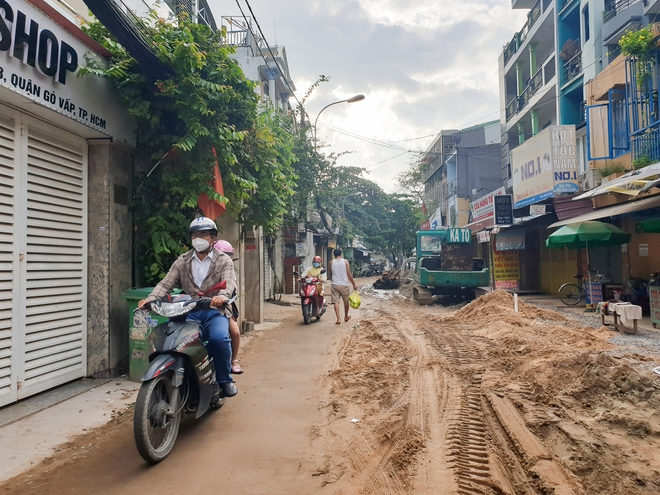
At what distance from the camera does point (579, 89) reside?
630 inches

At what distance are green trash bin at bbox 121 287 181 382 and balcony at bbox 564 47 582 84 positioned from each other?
659 inches

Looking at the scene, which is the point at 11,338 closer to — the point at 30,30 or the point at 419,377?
the point at 30,30

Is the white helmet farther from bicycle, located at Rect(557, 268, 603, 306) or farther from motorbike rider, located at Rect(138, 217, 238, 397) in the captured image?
bicycle, located at Rect(557, 268, 603, 306)

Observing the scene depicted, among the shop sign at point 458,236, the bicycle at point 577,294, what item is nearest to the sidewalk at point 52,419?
the bicycle at point 577,294

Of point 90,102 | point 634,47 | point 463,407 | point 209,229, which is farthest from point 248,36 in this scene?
point 463,407

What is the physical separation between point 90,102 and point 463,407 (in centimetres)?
543

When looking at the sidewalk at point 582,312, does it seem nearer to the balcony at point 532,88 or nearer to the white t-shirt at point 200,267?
the white t-shirt at point 200,267

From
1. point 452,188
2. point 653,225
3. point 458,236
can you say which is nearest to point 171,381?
point 653,225

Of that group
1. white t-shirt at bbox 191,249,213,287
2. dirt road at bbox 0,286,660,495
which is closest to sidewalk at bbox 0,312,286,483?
dirt road at bbox 0,286,660,495

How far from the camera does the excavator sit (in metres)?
14.9

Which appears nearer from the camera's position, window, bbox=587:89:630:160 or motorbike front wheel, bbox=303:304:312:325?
motorbike front wheel, bbox=303:304:312:325

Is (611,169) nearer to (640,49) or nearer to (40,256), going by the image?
(640,49)

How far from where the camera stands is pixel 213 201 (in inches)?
257

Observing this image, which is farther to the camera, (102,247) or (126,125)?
(126,125)
